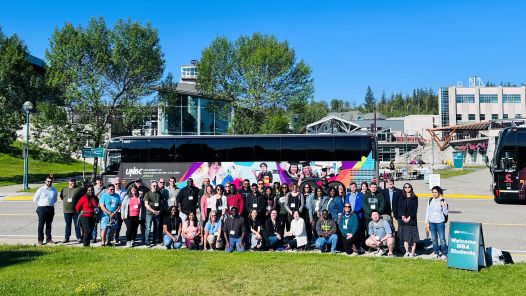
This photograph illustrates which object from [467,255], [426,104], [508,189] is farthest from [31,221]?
[426,104]

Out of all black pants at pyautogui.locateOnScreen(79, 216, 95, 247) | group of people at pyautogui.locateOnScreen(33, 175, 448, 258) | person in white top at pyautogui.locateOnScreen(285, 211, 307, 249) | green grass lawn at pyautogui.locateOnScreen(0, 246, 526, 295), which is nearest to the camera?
green grass lawn at pyautogui.locateOnScreen(0, 246, 526, 295)

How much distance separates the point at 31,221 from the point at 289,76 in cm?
3308

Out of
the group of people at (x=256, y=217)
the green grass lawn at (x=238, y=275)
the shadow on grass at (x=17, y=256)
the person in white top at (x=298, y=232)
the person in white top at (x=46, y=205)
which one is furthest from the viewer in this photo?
the person in white top at (x=46, y=205)

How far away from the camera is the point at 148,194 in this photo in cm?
1283

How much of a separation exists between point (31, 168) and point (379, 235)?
4744 cm

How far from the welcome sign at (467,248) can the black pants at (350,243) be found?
96.5 inches

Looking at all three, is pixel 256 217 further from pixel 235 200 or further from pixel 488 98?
pixel 488 98

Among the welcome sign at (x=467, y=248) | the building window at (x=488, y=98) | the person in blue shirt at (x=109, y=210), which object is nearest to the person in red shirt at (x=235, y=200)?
the person in blue shirt at (x=109, y=210)

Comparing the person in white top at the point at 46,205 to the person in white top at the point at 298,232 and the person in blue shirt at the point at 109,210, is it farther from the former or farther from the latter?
the person in white top at the point at 298,232

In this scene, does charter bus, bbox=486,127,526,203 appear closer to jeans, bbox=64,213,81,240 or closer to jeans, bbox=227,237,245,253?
jeans, bbox=227,237,245,253

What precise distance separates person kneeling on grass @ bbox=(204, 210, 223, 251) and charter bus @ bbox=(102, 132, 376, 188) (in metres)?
9.61

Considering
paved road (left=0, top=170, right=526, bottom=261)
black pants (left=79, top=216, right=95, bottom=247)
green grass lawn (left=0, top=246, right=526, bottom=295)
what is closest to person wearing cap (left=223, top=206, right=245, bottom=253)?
green grass lawn (left=0, top=246, right=526, bottom=295)

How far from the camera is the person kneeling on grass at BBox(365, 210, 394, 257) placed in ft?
36.3

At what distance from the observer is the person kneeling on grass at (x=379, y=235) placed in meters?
11.1
